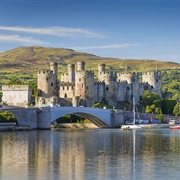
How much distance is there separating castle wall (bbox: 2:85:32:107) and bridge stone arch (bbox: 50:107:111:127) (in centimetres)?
785

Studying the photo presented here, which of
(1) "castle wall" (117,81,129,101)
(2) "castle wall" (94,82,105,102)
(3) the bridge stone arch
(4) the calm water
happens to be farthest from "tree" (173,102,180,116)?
(4) the calm water

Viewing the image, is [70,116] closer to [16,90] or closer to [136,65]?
[16,90]

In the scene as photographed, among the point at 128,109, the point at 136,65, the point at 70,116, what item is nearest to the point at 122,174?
the point at 70,116

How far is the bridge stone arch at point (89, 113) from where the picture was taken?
73.1 metres

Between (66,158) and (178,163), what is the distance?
658cm

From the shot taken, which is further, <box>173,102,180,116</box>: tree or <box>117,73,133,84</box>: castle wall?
<box>117,73,133,84</box>: castle wall

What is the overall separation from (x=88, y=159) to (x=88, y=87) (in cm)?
4956

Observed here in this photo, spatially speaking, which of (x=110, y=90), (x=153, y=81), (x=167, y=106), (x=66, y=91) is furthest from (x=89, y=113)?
(x=153, y=81)

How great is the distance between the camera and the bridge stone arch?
73125 millimetres

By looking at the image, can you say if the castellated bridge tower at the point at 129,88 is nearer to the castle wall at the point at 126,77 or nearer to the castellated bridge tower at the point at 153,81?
the castle wall at the point at 126,77

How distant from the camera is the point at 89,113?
253ft

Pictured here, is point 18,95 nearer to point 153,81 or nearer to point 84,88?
point 84,88

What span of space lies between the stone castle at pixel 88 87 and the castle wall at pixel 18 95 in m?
1.71

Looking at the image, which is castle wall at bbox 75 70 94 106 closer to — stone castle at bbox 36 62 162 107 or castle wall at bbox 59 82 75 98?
stone castle at bbox 36 62 162 107
